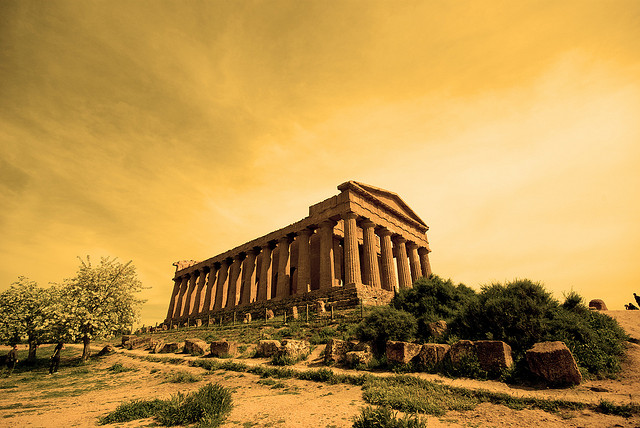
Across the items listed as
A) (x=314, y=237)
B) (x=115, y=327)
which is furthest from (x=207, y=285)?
(x=115, y=327)

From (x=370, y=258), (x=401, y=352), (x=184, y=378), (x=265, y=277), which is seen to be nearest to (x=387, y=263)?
(x=370, y=258)

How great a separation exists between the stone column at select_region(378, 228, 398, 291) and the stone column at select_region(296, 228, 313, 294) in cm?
723

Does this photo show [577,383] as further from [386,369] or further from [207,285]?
[207,285]

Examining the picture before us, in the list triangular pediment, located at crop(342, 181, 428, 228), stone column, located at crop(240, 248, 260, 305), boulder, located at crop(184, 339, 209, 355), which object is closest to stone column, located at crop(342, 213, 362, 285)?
triangular pediment, located at crop(342, 181, 428, 228)

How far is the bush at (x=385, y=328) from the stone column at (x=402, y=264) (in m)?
18.0

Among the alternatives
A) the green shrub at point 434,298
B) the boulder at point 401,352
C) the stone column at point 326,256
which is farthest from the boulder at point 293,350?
the stone column at point 326,256

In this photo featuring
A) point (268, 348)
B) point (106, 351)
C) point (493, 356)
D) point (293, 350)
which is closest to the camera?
point (493, 356)

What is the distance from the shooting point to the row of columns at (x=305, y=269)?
25.5 metres

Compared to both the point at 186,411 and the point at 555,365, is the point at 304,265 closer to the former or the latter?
the point at 186,411

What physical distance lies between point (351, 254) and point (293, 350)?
42.6 ft

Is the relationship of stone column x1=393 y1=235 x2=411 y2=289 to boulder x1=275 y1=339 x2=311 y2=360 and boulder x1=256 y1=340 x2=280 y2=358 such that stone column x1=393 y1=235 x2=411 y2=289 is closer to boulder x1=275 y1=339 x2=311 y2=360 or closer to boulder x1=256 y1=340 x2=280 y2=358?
boulder x1=275 y1=339 x2=311 y2=360

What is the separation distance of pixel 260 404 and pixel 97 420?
3759 mm

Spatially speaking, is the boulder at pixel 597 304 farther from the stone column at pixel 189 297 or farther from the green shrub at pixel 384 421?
the stone column at pixel 189 297

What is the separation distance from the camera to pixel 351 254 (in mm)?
24578
